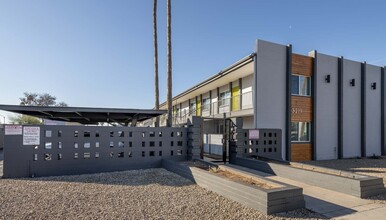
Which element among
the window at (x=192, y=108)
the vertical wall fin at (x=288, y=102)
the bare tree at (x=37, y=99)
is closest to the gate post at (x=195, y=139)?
the vertical wall fin at (x=288, y=102)

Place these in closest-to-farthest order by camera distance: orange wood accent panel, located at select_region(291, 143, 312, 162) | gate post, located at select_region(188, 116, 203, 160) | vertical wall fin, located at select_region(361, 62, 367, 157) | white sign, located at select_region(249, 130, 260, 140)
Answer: gate post, located at select_region(188, 116, 203, 160), white sign, located at select_region(249, 130, 260, 140), orange wood accent panel, located at select_region(291, 143, 312, 162), vertical wall fin, located at select_region(361, 62, 367, 157)

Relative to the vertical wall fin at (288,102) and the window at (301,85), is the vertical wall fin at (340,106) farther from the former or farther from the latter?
the vertical wall fin at (288,102)

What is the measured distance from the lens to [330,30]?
15.1m

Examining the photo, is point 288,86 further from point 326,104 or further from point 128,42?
point 128,42

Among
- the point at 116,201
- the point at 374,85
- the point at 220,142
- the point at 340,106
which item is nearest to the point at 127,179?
the point at 116,201

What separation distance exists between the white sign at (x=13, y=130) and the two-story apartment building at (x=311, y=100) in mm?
8205

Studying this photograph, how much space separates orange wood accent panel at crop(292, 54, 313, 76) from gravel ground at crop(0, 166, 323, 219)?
10.3 metres

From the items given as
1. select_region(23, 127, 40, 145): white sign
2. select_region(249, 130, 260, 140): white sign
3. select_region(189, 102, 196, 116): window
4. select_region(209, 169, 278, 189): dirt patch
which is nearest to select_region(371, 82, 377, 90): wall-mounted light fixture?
select_region(249, 130, 260, 140): white sign

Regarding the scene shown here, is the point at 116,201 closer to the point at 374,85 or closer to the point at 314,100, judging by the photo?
the point at 314,100

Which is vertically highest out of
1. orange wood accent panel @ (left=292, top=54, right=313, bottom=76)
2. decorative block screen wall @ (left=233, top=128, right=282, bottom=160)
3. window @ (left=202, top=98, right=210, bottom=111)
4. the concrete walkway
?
orange wood accent panel @ (left=292, top=54, right=313, bottom=76)

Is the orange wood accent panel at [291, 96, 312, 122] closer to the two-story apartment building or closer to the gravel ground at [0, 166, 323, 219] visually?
the two-story apartment building

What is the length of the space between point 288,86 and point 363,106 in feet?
22.0

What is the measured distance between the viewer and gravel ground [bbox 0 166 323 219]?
4754 millimetres

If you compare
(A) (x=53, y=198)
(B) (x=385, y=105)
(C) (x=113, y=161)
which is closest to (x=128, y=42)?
(C) (x=113, y=161)
